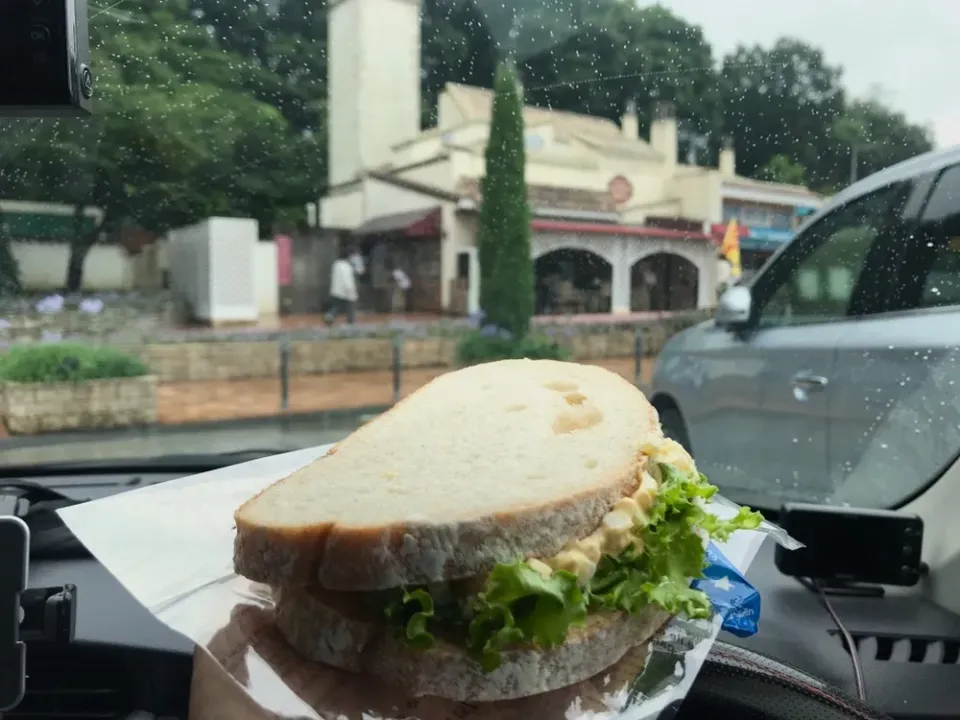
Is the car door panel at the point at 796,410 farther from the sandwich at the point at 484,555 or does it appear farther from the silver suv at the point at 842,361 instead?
the sandwich at the point at 484,555

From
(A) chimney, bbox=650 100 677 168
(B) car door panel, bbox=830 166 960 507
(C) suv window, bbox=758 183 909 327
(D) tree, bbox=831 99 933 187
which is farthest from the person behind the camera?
(A) chimney, bbox=650 100 677 168

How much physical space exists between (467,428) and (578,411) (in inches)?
11.5

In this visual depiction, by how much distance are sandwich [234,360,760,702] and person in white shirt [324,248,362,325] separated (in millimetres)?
2067

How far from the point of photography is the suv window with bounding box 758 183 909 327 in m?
2.79

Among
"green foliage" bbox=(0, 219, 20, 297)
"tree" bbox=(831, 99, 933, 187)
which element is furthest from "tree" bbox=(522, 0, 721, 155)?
"green foliage" bbox=(0, 219, 20, 297)


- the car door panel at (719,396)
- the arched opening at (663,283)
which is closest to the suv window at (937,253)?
the car door panel at (719,396)

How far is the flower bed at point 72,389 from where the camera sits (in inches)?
133

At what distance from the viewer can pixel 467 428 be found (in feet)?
6.63

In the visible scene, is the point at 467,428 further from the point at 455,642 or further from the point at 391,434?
the point at 455,642

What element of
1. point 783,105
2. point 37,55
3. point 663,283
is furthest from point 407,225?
point 37,55

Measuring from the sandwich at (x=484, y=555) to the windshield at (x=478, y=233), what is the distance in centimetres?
88

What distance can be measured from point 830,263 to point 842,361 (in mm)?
434

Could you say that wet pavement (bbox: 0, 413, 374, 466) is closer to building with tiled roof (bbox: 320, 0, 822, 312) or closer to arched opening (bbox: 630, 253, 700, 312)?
building with tiled roof (bbox: 320, 0, 822, 312)

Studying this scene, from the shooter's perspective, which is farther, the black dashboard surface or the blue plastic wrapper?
the black dashboard surface
